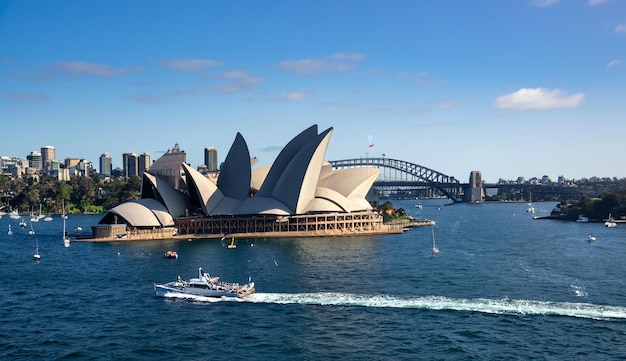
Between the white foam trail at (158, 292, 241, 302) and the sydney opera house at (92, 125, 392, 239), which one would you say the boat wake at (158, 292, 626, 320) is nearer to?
the white foam trail at (158, 292, 241, 302)

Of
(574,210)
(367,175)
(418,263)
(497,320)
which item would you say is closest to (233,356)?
(497,320)

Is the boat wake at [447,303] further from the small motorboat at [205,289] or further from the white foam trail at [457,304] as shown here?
the small motorboat at [205,289]

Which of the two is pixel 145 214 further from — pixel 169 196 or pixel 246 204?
pixel 246 204

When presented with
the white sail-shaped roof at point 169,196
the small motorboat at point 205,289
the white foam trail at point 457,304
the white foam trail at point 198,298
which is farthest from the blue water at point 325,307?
the white sail-shaped roof at point 169,196

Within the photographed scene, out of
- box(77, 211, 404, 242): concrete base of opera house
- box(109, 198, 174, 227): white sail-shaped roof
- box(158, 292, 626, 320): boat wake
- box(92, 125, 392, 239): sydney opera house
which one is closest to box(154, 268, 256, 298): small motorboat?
box(158, 292, 626, 320): boat wake

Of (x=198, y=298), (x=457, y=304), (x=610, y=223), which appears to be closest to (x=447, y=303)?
(x=457, y=304)

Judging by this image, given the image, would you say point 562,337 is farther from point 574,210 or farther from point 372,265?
point 574,210
